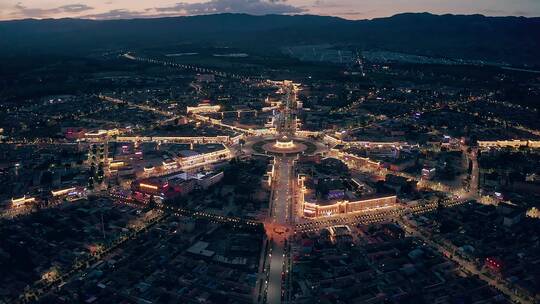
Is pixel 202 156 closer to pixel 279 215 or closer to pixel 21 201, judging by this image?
pixel 279 215

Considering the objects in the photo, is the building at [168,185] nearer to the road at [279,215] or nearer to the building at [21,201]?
the road at [279,215]

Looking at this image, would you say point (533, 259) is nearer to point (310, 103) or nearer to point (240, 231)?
point (240, 231)

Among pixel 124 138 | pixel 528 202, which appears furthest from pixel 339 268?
pixel 124 138

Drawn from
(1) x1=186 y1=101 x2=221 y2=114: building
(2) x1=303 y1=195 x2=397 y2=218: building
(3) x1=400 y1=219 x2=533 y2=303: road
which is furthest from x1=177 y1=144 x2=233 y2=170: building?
(3) x1=400 y1=219 x2=533 y2=303: road

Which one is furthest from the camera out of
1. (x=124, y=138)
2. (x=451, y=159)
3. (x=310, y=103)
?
(x=310, y=103)

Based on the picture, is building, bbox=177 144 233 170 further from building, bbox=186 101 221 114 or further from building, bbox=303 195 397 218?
building, bbox=186 101 221 114

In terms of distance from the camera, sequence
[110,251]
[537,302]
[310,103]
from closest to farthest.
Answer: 1. [537,302]
2. [110,251]
3. [310,103]
